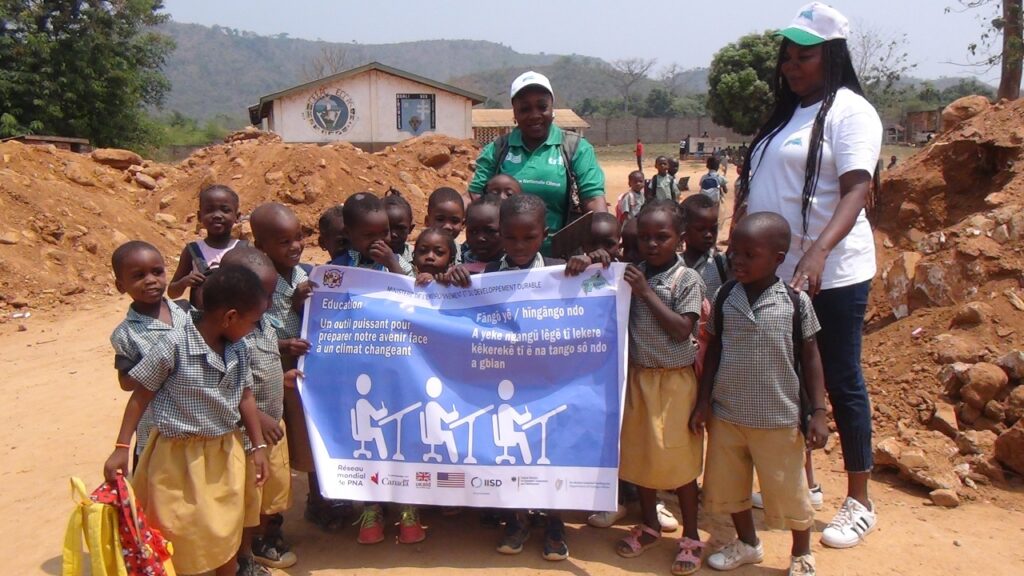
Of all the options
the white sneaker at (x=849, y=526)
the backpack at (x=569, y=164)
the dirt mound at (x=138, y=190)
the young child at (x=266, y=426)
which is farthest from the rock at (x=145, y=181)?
the white sneaker at (x=849, y=526)

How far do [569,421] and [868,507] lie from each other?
153 centimetres

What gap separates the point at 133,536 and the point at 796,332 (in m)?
2.63

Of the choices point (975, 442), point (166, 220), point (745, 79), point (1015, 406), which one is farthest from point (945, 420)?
point (745, 79)

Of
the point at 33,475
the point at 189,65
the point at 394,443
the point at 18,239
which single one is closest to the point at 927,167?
the point at 394,443

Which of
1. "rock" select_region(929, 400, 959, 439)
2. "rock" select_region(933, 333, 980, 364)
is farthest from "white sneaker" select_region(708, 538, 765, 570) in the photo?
"rock" select_region(933, 333, 980, 364)

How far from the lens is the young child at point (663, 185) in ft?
38.4

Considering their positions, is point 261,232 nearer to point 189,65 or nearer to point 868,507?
point 868,507

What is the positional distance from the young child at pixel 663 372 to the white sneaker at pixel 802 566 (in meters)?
0.39

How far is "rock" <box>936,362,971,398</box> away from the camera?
470cm

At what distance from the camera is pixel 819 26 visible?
130 inches

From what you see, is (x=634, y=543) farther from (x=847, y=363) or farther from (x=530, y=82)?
(x=530, y=82)

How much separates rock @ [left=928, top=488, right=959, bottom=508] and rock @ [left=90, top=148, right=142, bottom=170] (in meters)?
15.9

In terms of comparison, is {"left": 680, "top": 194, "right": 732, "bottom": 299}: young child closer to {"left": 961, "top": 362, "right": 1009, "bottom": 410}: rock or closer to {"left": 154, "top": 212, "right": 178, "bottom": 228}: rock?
{"left": 961, "top": 362, "right": 1009, "bottom": 410}: rock

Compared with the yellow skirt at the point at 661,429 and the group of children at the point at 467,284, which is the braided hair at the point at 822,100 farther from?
the yellow skirt at the point at 661,429
